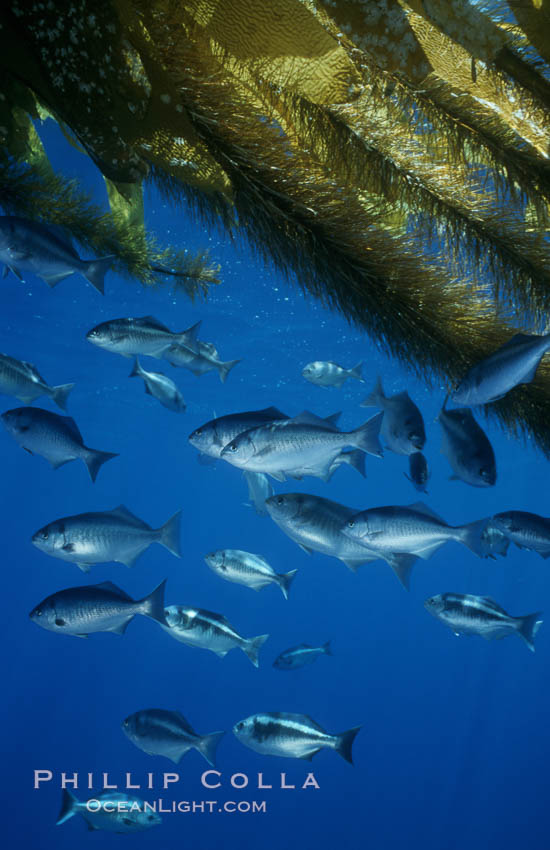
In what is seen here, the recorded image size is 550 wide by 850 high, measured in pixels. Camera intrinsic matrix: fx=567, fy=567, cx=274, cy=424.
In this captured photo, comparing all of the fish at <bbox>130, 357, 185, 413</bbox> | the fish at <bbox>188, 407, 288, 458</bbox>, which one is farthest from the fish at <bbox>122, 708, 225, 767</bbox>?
the fish at <bbox>188, 407, 288, 458</bbox>

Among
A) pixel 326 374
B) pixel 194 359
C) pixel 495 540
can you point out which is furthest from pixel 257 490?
pixel 326 374

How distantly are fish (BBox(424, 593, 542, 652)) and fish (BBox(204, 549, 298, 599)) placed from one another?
5.13 ft

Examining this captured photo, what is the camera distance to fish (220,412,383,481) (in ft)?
8.89

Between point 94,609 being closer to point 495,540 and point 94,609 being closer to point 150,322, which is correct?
point 150,322

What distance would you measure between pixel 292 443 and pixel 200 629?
3178mm

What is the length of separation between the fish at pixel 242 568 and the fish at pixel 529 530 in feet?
9.35

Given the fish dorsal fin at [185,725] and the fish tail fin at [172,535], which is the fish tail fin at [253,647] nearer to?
the fish dorsal fin at [185,725]

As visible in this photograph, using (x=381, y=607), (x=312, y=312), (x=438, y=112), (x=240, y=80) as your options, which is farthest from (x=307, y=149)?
(x=381, y=607)

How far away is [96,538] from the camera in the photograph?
3.71m

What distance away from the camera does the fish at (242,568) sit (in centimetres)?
575

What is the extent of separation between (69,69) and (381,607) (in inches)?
5021

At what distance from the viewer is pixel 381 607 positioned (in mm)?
120500

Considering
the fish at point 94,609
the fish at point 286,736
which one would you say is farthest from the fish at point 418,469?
the fish at point 286,736

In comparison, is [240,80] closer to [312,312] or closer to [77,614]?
[77,614]
